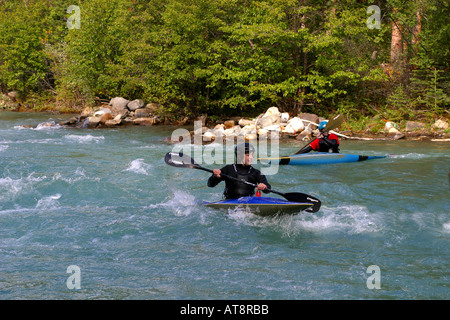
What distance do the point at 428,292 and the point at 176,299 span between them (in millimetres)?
2455

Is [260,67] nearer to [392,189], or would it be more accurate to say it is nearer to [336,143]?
[336,143]

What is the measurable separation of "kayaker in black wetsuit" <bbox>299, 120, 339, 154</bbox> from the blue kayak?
468 cm

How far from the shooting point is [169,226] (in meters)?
6.47

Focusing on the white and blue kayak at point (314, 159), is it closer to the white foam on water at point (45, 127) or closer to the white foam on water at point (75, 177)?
the white foam on water at point (75, 177)

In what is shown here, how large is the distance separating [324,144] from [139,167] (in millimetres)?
4187

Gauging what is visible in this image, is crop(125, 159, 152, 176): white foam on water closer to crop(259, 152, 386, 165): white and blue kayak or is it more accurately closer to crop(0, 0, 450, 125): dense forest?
crop(259, 152, 386, 165): white and blue kayak

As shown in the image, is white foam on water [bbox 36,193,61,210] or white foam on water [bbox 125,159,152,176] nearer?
white foam on water [bbox 36,193,61,210]

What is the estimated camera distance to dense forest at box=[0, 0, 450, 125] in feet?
50.1

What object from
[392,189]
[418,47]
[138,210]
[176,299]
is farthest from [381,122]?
[176,299]

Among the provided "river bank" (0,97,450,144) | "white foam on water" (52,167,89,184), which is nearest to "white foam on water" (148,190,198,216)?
"white foam on water" (52,167,89,184)

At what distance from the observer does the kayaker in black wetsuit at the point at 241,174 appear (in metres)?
6.20

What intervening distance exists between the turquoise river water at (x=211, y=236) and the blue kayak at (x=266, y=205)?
0.18 metres

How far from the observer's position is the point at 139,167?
10250 millimetres

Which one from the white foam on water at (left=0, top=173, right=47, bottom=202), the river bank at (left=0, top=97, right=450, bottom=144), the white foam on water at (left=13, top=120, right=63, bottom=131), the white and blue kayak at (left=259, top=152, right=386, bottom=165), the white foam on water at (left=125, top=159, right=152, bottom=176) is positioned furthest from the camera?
the white foam on water at (left=13, top=120, right=63, bottom=131)
